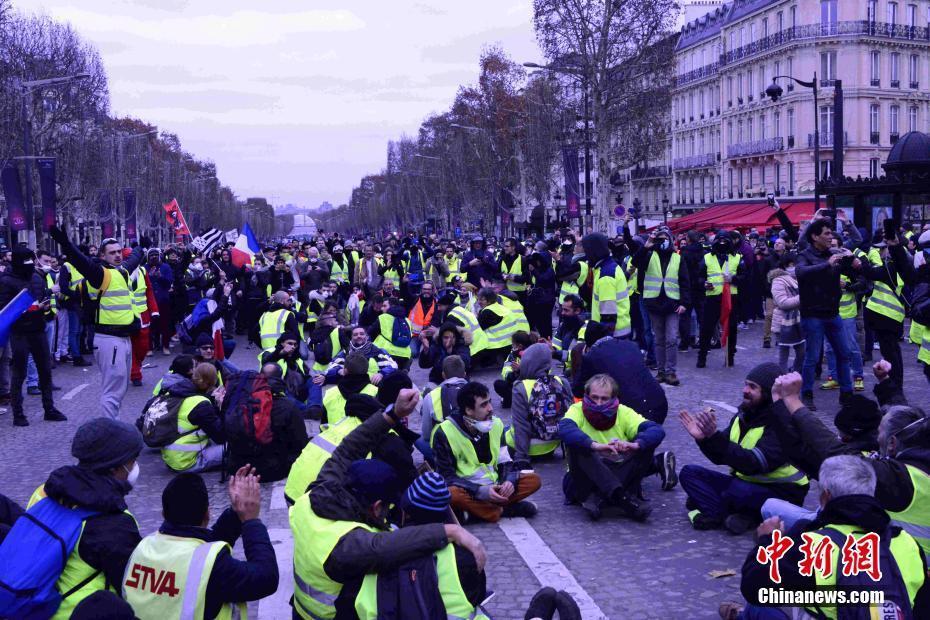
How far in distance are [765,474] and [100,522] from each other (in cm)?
441

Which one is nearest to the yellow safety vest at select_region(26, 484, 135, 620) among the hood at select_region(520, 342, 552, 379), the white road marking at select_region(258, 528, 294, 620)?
the white road marking at select_region(258, 528, 294, 620)

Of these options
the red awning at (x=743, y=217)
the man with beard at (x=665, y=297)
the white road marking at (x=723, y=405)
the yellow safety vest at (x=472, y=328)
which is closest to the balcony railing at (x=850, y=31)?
the red awning at (x=743, y=217)

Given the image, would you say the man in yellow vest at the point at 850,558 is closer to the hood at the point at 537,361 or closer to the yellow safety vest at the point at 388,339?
the hood at the point at 537,361

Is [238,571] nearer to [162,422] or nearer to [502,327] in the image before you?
[162,422]

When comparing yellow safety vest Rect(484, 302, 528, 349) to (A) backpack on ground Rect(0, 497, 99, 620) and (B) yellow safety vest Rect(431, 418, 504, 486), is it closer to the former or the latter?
(B) yellow safety vest Rect(431, 418, 504, 486)

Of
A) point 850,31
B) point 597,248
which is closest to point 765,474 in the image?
point 597,248

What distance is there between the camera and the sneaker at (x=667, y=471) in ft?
28.6

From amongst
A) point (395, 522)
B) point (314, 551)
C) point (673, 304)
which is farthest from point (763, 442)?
point (673, 304)

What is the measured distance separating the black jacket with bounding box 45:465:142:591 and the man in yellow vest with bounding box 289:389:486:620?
71cm

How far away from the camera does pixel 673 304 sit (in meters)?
14.2

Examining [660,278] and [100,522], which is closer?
[100,522]

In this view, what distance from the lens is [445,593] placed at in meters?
4.38

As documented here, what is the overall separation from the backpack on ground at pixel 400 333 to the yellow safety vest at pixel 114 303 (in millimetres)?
3944

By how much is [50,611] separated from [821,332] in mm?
8845
